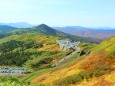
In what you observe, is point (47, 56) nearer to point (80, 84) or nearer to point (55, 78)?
point (55, 78)

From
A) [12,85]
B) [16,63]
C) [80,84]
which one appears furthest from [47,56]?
[12,85]

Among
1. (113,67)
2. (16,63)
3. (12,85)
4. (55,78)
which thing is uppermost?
(12,85)

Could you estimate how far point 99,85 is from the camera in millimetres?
42750

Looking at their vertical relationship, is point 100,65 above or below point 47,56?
above

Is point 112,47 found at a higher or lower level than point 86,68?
higher

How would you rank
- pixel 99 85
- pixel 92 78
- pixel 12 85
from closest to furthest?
pixel 12 85 < pixel 99 85 < pixel 92 78

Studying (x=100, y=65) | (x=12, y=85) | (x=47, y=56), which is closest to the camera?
(x=12, y=85)

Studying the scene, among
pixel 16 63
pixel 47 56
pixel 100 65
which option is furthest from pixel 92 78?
pixel 16 63

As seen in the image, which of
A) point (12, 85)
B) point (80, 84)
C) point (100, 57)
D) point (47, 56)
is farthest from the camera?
point (47, 56)

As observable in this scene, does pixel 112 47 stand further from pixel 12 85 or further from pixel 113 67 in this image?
pixel 12 85

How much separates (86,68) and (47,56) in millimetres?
132455

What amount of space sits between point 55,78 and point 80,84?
12494mm

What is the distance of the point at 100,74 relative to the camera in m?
49.9

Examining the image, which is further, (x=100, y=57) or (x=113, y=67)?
Result: (x=100, y=57)
